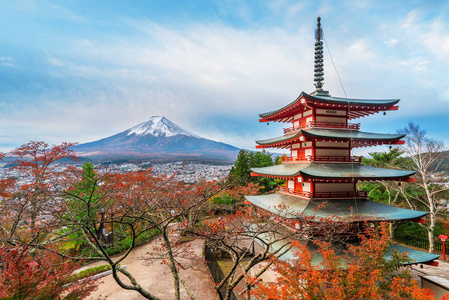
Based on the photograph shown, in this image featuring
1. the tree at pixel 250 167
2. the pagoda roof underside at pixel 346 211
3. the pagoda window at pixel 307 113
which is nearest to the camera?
the pagoda roof underside at pixel 346 211

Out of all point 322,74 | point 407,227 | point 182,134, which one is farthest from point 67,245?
point 182,134

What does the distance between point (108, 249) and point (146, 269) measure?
3.72 meters

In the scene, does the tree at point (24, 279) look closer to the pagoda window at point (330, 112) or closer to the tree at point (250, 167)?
the pagoda window at point (330, 112)

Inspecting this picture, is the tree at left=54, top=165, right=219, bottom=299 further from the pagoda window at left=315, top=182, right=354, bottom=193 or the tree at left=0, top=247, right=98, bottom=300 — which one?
the pagoda window at left=315, top=182, right=354, bottom=193

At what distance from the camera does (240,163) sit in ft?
89.0

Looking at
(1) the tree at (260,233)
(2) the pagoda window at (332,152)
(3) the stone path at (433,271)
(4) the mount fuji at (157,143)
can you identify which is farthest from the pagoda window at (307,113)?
(4) the mount fuji at (157,143)

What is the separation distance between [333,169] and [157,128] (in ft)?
273

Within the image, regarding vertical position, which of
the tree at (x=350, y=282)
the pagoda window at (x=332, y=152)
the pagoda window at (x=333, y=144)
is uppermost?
the pagoda window at (x=333, y=144)

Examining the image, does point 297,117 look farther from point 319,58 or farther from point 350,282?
point 350,282

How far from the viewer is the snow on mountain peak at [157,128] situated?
261 ft

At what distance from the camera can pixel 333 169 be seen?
371 inches

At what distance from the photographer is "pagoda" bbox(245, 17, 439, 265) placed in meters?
8.54

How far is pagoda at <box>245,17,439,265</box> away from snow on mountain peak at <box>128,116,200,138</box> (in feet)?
246

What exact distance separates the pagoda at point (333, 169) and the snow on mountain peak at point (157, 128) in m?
75.0
